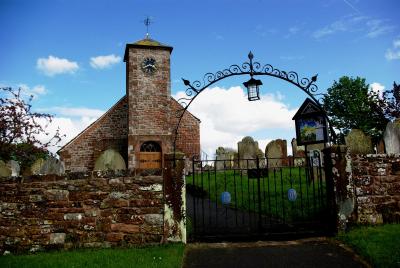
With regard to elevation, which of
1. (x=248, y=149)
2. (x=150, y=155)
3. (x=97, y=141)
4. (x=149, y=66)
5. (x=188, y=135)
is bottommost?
(x=248, y=149)

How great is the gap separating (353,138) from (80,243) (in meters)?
5.85

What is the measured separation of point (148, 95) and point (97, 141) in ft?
16.1

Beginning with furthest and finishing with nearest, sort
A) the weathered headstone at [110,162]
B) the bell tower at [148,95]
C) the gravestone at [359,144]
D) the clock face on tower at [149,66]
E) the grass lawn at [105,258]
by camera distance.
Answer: the clock face on tower at [149,66], the bell tower at [148,95], the weathered headstone at [110,162], the gravestone at [359,144], the grass lawn at [105,258]

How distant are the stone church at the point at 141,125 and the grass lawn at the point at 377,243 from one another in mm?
15601

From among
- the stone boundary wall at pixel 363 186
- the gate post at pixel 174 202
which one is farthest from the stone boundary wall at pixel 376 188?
the gate post at pixel 174 202

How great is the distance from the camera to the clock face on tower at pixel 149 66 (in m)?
21.9

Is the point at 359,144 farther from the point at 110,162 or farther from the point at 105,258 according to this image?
the point at 105,258

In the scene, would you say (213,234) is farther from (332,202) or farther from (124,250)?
(332,202)

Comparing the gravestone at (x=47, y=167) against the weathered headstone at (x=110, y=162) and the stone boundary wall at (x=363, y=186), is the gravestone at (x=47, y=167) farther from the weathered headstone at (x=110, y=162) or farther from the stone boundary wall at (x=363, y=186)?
the stone boundary wall at (x=363, y=186)

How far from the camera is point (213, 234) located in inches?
267

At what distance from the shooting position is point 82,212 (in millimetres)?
6086

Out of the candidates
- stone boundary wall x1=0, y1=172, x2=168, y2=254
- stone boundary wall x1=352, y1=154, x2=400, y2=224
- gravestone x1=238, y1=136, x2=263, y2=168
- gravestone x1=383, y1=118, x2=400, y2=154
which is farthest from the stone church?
stone boundary wall x1=352, y1=154, x2=400, y2=224

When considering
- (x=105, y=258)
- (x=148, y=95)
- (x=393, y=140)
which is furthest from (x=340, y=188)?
(x=148, y=95)

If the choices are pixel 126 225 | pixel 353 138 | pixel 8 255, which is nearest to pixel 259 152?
pixel 353 138
